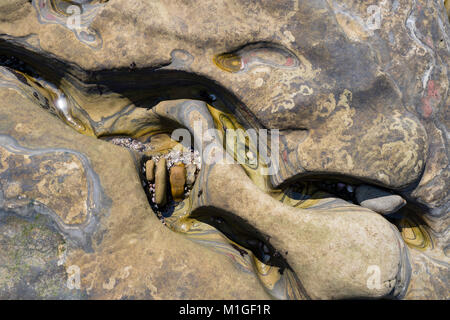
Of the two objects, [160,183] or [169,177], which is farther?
[169,177]

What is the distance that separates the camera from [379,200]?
8.78ft

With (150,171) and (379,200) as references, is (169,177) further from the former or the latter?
(379,200)

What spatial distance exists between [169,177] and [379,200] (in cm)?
208

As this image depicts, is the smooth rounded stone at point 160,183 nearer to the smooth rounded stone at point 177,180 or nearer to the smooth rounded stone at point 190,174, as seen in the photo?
the smooth rounded stone at point 177,180

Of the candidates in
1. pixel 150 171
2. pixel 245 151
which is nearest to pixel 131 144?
pixel 150 171

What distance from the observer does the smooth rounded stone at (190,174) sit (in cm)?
309

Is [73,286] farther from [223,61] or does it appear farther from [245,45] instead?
[245,45]

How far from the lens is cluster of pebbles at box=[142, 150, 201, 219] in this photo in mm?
2898

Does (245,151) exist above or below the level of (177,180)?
above

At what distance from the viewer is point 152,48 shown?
2.72m

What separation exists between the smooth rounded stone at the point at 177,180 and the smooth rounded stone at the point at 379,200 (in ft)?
5.88

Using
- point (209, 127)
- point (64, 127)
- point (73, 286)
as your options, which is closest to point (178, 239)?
point (73, 286)

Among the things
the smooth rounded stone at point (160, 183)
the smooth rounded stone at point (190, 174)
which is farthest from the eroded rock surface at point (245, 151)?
the smooth rounded stone at point (190, 174)

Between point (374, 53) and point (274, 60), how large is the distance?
878mm
